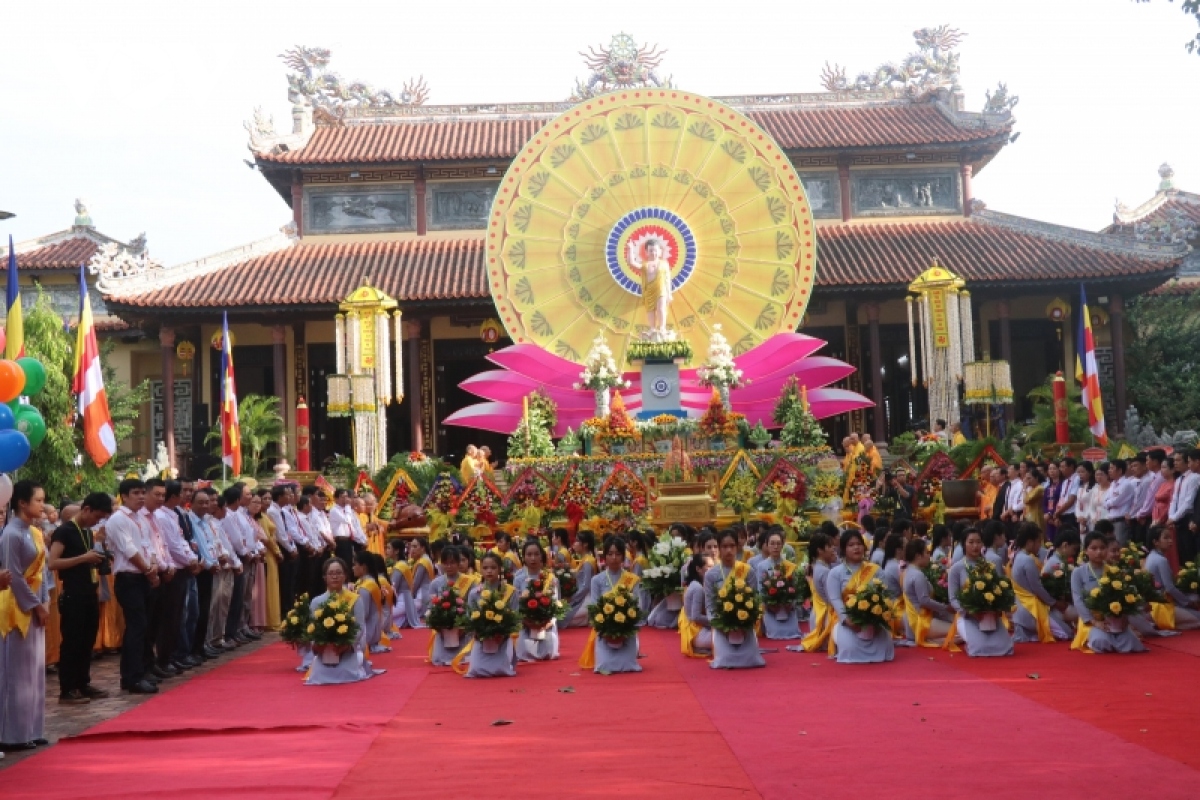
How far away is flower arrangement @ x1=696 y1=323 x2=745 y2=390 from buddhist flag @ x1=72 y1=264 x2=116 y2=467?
11903 millimetres

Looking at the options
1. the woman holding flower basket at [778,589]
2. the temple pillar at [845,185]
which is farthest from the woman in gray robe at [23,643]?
the temple pillar at [845,185]

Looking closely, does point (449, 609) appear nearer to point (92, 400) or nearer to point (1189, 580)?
point (92, 400)

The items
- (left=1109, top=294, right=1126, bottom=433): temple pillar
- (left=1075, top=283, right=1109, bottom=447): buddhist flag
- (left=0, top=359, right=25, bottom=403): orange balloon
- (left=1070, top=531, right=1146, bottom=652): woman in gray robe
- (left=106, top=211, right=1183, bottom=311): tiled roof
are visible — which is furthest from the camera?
(left=1109, top=294, right=1126, bottom=433): temple pillar

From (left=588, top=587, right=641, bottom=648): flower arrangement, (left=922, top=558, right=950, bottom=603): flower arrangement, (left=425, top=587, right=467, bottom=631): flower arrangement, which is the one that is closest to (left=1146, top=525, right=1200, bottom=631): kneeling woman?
(left=922, top=558, right=950, bottom=603): flower arrangement

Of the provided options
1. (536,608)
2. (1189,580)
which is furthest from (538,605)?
(1189,580)

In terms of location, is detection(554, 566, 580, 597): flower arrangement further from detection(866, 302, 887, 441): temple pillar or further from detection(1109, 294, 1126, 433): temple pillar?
detection(1109, 294, 1126, 433): temple pillar

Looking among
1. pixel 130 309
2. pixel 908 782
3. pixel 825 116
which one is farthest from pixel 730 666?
pixel 825 116

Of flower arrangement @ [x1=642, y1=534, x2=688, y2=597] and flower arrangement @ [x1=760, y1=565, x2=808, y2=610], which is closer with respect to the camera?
flower arrangement @ [x1=760, y1=565, x2=808, y2=610]

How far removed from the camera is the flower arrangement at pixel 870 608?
9.66 m

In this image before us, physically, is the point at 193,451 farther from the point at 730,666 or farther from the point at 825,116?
the point at 730,666

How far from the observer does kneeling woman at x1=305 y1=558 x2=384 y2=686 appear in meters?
9.65

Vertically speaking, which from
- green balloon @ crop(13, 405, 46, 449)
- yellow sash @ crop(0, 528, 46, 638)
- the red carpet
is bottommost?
the red carpet

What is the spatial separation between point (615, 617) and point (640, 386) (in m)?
15.0

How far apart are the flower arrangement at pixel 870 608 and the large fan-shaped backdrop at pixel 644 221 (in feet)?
51.6
